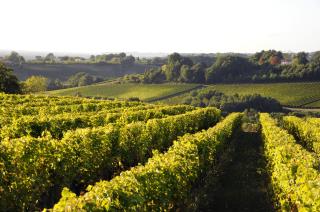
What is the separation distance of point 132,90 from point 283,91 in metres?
39.9

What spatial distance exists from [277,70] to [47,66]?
337 feet

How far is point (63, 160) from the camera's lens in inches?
489

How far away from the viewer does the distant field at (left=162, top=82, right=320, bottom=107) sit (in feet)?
327

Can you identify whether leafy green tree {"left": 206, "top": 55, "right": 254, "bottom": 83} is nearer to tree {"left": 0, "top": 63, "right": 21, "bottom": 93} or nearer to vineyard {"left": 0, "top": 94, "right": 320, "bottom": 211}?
tree {"left": 0, "top": 63, "right": 21, "bottom": 93}

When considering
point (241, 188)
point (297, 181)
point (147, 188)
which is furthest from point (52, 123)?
point (297, 181)

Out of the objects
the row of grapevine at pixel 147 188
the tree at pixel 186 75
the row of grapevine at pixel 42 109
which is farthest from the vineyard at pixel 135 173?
the tree at pixel 186 75

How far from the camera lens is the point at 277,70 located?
123 metres

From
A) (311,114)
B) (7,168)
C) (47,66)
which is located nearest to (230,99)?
(311,114)

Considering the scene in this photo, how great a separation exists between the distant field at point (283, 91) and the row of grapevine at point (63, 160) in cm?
8629

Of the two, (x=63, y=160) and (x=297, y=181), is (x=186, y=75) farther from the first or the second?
(x=297, y=181)

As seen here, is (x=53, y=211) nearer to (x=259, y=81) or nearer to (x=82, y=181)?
(x=82, y=181)

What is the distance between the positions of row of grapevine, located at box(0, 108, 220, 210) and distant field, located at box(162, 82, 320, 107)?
283 feet

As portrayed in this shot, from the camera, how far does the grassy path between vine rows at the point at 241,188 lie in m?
15.5

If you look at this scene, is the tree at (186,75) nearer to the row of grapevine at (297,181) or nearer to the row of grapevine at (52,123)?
the row of grapevine at (52,123)
